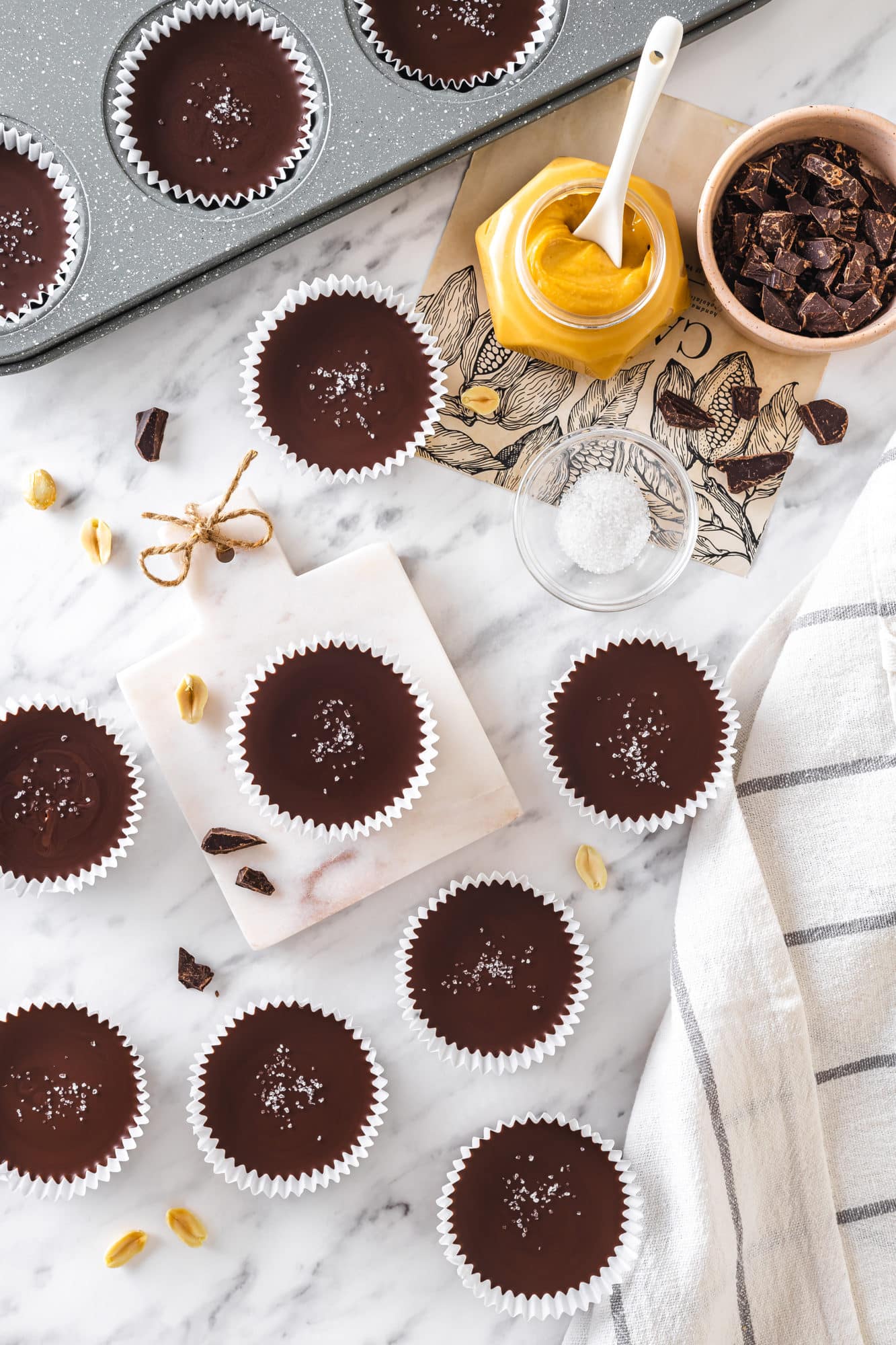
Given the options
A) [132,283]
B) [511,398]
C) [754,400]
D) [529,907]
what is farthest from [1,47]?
[529,907]

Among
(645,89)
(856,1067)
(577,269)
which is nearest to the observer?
(645,89)

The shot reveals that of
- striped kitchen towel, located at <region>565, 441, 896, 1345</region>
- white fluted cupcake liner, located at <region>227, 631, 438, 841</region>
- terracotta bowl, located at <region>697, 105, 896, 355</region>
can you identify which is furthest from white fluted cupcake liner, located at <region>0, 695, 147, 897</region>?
terracotta bowl, located at <region>697, 105, 896, 355</region>

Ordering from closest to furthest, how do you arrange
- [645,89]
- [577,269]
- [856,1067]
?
1. [645,89]
2. [577,269]
3. [856,1067]

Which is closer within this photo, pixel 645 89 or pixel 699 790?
pixel 645 89

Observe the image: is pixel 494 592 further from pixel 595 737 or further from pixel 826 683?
pixel 826 683

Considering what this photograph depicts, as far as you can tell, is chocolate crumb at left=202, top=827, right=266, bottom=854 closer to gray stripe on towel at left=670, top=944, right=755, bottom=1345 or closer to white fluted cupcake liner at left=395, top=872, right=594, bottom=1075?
white fluted cupcake liner at left=395, top=872, right=594, bottom=1075

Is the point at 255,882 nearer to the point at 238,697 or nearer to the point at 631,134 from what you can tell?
the point at 238,697

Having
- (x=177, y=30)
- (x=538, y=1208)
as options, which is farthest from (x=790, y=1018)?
(x=177, y=30)
